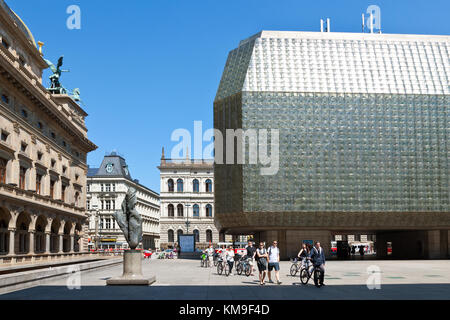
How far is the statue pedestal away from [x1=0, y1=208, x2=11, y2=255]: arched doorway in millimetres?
24179

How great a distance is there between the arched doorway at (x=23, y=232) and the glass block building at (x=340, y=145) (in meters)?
22.4

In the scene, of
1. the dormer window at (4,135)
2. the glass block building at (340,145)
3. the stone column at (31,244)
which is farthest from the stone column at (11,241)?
the glass block building at (340,145)

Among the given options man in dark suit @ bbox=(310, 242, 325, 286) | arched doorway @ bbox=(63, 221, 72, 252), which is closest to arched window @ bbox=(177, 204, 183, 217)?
arched doorway @ bbox=(63, 221, 72, 252)

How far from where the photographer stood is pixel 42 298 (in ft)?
61.5

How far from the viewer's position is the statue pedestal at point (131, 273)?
76.6ft

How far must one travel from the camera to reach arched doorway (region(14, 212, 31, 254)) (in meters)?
48.5

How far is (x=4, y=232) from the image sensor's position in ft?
146

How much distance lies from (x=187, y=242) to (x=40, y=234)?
2293 cm

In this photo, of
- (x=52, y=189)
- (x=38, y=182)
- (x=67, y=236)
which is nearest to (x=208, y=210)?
(x=67, y=236)

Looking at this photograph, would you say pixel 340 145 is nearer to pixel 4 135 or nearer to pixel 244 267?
pixel 244 267

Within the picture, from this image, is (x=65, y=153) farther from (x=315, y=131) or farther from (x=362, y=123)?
(x=362, y=123)

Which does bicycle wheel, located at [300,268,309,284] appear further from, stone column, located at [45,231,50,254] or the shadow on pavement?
stone column, located at [45,231,50,254]

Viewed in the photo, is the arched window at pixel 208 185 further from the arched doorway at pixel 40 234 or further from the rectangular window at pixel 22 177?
the rectangular window at pixel 22 177
